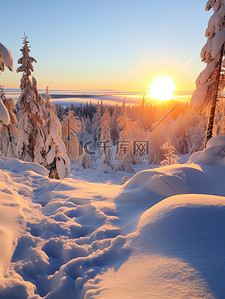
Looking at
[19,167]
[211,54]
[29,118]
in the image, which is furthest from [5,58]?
[211,54]

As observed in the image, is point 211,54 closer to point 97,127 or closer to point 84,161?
point 84,161

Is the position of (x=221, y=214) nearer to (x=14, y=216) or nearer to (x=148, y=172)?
(x=148, y=172)

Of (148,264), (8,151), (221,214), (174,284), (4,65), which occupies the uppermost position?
(4,65)

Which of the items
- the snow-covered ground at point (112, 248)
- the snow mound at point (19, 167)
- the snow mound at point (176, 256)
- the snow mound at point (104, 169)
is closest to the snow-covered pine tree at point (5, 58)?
the snow mound at point (19, 167)

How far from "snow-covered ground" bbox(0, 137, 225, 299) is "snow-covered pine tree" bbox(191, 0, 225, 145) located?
679cm

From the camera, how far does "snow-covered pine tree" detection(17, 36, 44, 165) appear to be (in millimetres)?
12188

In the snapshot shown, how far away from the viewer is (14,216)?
3.97 meters

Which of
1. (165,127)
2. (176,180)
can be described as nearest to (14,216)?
(176,180)

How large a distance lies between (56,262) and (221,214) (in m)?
2.82

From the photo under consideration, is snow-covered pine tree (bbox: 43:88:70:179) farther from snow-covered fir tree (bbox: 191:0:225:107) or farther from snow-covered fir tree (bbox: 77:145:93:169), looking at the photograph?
snow-covered fir tree (bbox: 77:145:93:169)

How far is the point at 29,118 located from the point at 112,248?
12.0m

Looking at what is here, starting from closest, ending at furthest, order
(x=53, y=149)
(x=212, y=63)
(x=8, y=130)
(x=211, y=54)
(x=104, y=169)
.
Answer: (x=211, y=54), (x=212, y=63), (x=53, y=149), (x=8, y=130), (x=104, y=169)

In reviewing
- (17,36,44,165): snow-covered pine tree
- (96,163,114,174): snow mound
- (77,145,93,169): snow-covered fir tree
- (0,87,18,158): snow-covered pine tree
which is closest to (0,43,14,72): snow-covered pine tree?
(17,36,44,165): snow-covered pine tree

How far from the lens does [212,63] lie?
995 cm
